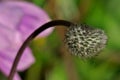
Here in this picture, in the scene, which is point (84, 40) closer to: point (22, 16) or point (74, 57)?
point (22, 16)

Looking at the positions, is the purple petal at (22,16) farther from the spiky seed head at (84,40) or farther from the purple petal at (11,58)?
the spiky seed head at (84,40)

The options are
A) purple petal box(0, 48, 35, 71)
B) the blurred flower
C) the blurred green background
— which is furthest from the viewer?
the blurred green background

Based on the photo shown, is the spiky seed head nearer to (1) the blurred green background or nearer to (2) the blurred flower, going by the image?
(2) the blurred flower

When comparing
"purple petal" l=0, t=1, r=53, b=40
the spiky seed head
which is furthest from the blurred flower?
the spiky seed head

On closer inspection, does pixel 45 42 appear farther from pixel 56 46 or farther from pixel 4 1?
pixel 4 1

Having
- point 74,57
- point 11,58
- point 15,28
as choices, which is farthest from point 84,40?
point 74,57

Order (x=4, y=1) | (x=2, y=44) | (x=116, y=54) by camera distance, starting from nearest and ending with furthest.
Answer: (x=2, y=44) < (x=4, y=1) < (x=116, y=54)

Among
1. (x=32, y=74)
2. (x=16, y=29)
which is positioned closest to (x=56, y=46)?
(x=32, y=74)
